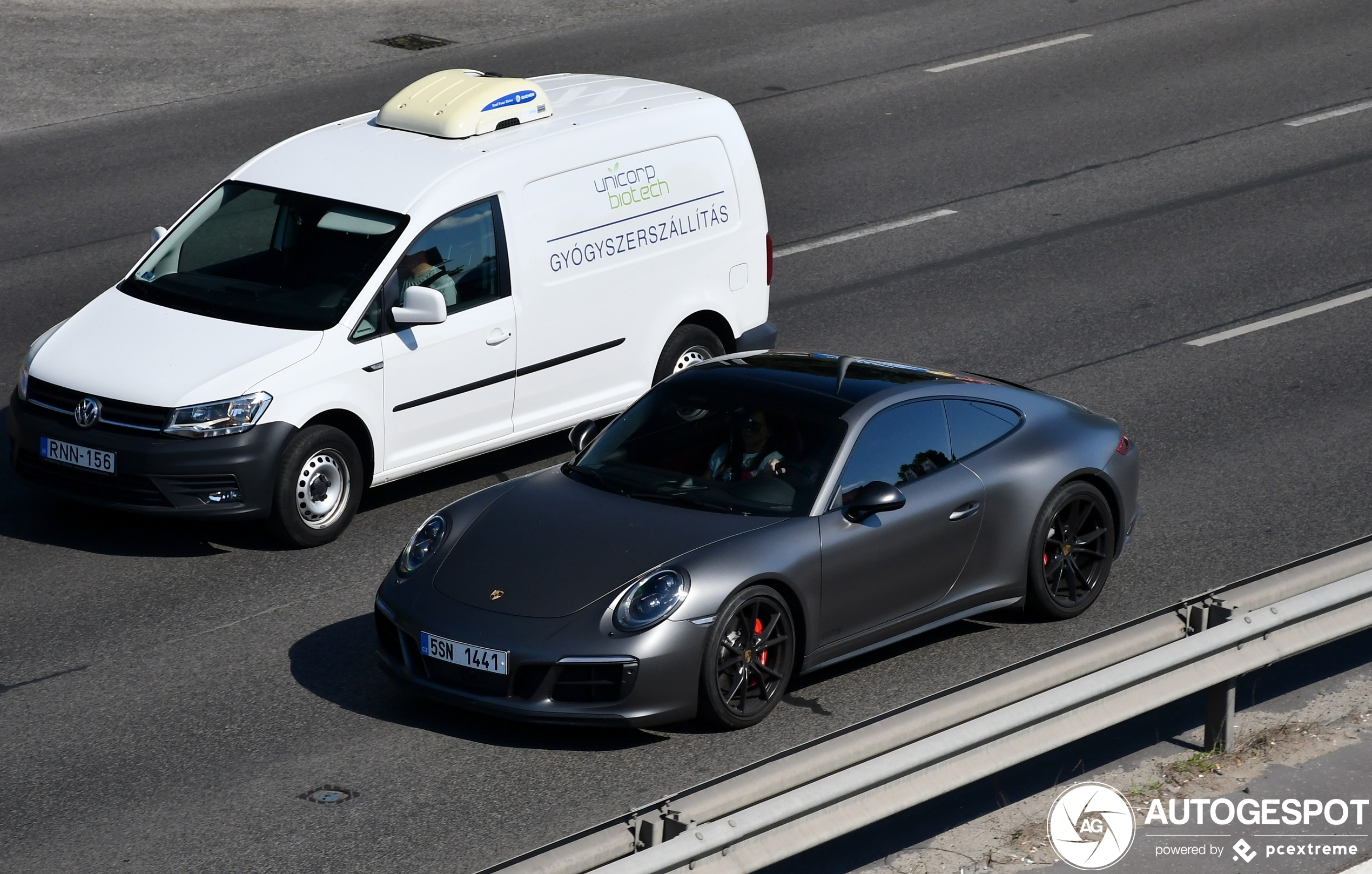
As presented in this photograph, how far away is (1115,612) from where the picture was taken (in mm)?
8500

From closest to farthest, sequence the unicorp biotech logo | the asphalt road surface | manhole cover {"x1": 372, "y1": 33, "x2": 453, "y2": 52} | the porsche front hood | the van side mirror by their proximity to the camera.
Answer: the unicorp biotech logo
the asphalt road surface
the porsche front hood
the van side mirror
manhole cover {"x1": 372, "y1": 33, "x2": 453, "y2": 52}

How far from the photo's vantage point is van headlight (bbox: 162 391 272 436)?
351 inches

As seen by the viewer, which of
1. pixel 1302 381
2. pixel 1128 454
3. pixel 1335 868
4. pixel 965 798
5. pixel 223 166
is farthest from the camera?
pixel 223 166

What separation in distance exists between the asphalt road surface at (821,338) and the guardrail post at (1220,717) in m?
1.26

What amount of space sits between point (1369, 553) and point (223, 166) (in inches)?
472

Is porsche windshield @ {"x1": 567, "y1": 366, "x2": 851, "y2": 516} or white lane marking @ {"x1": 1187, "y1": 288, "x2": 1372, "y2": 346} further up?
porsche windshield @ {"x1": 567, "y1": 366, "x2": 851, "y2": 516}

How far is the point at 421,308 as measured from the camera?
30.8 feet

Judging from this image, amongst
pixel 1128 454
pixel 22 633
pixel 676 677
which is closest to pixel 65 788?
pixel 22 633

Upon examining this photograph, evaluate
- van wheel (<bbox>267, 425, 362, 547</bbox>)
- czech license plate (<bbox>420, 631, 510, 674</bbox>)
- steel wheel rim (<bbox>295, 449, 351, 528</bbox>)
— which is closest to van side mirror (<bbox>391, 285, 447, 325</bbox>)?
van wheel (<bbox>267, 425, 362, 547</bbox>)

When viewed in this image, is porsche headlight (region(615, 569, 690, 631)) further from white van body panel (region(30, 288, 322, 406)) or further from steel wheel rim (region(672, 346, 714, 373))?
steel wheel rim (region(672, 346, 714, 373))

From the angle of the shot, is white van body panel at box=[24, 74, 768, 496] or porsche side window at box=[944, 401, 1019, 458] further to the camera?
white van body panel at box=[24, 74, 768, 496]

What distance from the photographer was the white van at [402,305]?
29.7 ft

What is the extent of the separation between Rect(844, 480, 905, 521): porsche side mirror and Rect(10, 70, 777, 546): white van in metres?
2.98

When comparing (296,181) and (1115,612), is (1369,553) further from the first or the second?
(296,181)
